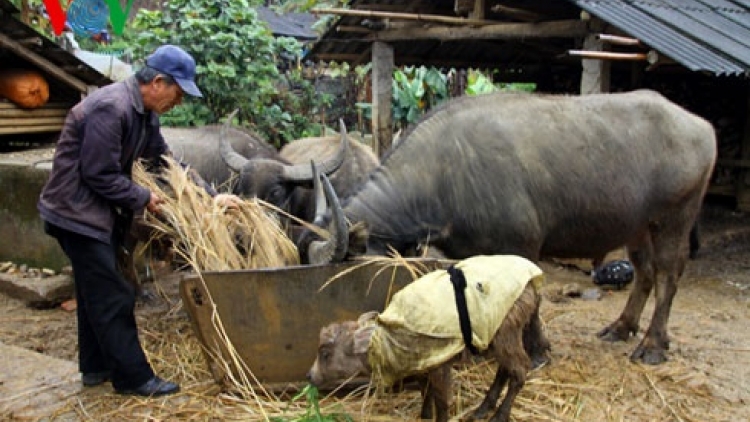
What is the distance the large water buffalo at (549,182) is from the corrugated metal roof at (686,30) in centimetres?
109

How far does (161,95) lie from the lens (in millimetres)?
4016

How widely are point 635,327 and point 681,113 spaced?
170cm

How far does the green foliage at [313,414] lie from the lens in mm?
3719

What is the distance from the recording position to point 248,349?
404cm

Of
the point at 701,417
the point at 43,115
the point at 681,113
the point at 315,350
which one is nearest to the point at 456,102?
the point at 681,113

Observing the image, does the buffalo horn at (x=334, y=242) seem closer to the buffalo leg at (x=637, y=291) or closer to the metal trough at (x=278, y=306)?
the metal trough at (x=278, y=306)

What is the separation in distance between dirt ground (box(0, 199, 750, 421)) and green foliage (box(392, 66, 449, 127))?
9129mm

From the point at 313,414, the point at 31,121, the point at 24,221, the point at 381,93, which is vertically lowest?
the point at 24,221

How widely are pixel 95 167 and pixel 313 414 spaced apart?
176 centimetres

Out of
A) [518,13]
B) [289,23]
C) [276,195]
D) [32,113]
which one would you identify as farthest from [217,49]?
[289,23]

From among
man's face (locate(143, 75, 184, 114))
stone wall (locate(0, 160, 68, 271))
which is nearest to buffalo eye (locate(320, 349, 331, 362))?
man's face (locate(143, 75, 184, 114))

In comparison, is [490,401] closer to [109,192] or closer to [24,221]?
[109,192]

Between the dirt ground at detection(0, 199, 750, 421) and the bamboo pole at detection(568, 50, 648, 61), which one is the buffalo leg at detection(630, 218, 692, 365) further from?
the bamboo pole at detection(568, 50, 648, 61)

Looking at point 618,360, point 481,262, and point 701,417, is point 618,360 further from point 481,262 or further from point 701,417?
point 481,262
